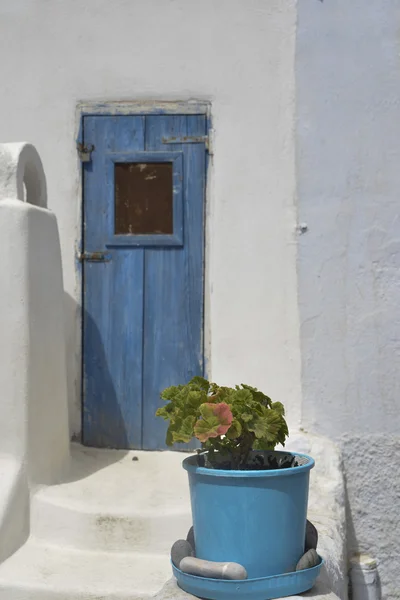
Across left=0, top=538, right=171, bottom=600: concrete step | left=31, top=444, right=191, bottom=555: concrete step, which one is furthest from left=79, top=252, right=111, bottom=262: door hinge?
left=0, top=538, right=171, bottom=600: concrete step

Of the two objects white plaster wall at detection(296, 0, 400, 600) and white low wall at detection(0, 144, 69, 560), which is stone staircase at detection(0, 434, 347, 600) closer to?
white low wall at detection(0, 144, 69, 560)

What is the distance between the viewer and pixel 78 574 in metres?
3.17

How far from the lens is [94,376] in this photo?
14.7 ft

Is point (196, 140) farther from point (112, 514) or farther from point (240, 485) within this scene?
point (240, 485)

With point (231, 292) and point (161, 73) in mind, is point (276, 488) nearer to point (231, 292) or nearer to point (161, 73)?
point (231, 292)

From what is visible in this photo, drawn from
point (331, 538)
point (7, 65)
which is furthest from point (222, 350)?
point (7, 65)

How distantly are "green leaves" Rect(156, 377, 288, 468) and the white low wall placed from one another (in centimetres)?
122

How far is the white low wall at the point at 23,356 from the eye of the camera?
347 cm

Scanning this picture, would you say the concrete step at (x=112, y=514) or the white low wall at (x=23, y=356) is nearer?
the concrete step at (x=112, y=514)

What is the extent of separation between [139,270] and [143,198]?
1.38 feet

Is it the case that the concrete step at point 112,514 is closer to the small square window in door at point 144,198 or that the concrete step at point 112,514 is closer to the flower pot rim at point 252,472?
the flower pot rim at point 252,472

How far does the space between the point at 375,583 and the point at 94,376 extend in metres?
1.89

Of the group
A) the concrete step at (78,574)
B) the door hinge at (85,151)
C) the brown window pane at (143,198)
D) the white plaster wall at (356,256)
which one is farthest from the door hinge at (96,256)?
the concrete step at (78,574)

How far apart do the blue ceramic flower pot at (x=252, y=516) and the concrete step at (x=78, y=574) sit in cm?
80
